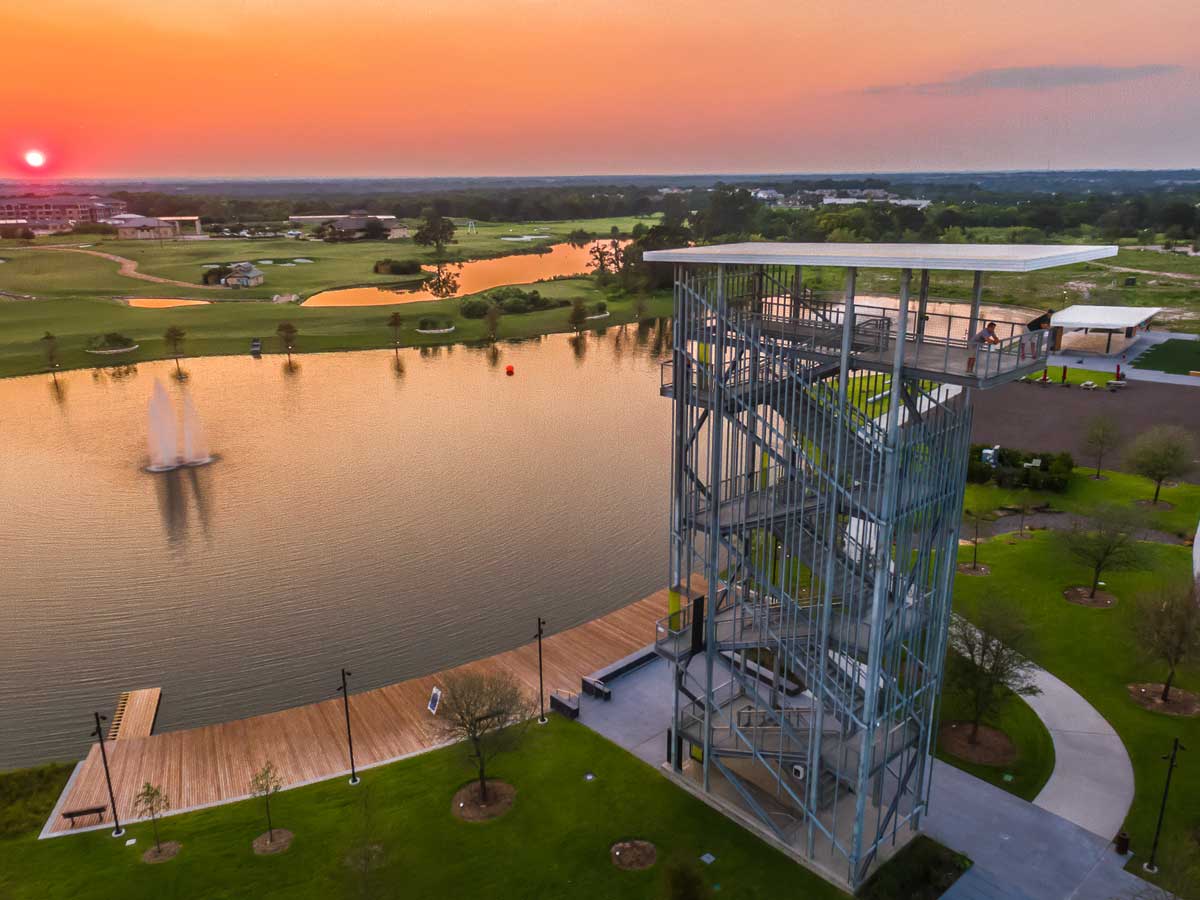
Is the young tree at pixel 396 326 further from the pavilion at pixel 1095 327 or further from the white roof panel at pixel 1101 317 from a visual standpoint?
the pavilion at pixel 1095 327

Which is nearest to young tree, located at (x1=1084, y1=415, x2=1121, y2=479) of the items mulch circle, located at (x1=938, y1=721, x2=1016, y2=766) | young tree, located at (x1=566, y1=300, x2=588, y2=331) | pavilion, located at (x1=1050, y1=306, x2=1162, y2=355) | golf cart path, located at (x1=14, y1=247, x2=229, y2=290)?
mulch circle, located at (x1=938, y1=721, x2=1016, y2=766)

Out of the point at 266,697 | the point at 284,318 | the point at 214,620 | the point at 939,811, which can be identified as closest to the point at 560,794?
the point at 939,811

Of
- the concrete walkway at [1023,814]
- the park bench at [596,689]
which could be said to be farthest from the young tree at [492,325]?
the concrete walkway at [1023,814]

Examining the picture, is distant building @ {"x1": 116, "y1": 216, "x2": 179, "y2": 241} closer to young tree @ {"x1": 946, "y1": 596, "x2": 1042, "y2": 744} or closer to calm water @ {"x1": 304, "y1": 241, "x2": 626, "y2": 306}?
calm water @ {"x1": 304, "y1": 241, "x2": 626, "y2": 306}

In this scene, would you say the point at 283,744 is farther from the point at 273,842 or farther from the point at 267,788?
the point at 273,842

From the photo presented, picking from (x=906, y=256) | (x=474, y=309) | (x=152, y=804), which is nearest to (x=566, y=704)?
(x=152, y=804)

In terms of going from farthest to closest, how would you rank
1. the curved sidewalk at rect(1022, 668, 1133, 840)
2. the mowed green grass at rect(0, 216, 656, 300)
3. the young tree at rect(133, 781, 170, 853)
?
the mowed green grass at rect(0, 216, 656, 300) → the curved sidewalk at rect(1022, 668, 1133, 840) → the young tree at rect(133, 781, 170, 853)
